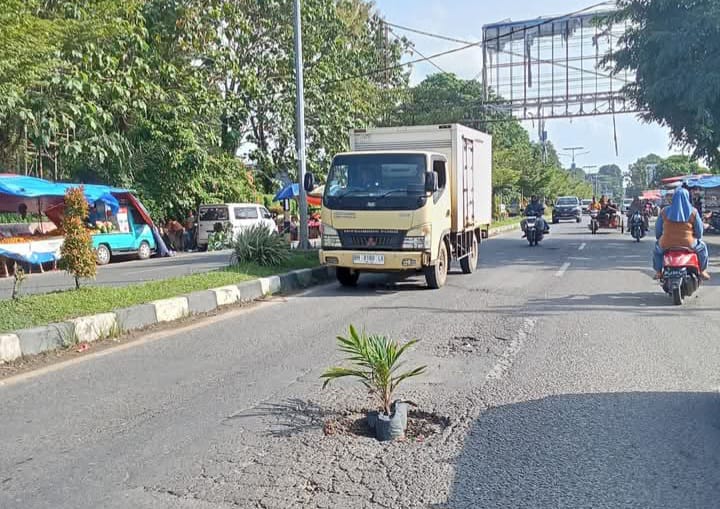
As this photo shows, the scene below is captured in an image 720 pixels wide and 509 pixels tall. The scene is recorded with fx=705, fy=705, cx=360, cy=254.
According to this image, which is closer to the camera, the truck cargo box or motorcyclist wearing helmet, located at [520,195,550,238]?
the truck cargo box

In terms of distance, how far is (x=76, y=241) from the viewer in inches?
341

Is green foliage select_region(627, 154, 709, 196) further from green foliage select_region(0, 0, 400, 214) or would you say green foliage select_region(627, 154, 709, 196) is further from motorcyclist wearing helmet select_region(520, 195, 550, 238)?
motorcyclist wearing helmet select_region(520, 195, 550, 238)

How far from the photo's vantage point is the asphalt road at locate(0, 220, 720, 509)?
3.68 metres

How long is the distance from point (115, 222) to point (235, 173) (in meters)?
7.32

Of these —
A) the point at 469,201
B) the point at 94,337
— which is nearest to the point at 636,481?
the point at 94,337

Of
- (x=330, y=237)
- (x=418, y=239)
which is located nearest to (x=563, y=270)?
(x=418, y=239)

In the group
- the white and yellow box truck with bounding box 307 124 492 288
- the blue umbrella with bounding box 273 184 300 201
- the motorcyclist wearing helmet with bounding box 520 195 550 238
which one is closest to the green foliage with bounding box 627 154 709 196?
the blue umbrella with bounding box 273 184 300 201

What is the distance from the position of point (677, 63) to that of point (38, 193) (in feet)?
55.6

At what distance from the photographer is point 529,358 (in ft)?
21.4

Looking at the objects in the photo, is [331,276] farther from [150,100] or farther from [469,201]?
[150,100]

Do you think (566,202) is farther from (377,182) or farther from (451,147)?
(377,182)

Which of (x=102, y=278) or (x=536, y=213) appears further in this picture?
(x=536, y=213)

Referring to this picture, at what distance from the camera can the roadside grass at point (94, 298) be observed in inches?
295

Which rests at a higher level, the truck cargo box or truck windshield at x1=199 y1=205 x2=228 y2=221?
the truck cargo box
